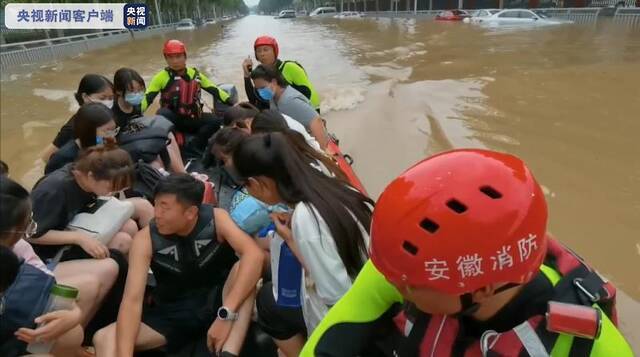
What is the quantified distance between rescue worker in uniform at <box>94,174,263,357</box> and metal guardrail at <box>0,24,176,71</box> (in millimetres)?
17276

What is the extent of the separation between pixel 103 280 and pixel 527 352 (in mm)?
2277

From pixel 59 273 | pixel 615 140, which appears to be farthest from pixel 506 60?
pixel 59 273

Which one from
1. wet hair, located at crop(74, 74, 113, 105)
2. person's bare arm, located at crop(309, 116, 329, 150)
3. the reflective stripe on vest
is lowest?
person's bare arm, located at crop(309, 116, 329, 150)

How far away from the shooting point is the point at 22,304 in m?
1.92

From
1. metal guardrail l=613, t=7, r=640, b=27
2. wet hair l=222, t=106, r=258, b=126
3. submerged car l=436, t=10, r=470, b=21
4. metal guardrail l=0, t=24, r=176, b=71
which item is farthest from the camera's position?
submerged car l=436, t=10, r=470, b=21

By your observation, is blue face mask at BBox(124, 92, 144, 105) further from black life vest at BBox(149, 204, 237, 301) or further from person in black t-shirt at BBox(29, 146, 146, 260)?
black life vest at BBox(149, 204, 237, 301)

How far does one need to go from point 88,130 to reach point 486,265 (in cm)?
316

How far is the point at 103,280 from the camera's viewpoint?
2604 mm

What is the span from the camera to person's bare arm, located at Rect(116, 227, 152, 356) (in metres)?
2.29

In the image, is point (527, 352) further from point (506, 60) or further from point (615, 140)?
point (506, 60)

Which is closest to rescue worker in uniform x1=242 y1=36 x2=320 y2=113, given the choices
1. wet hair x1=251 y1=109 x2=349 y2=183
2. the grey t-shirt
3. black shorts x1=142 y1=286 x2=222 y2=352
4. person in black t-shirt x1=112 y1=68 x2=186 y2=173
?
Answer: the grey t-shirt

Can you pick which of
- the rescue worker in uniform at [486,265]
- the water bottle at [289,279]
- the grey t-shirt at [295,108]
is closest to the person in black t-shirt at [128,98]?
the grey t-shirt at [295,108]

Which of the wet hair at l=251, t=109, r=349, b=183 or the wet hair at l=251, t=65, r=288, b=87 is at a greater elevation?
the wet hair at l=251, t=65, r=288, b=87

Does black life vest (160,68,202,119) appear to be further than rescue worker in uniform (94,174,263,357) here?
Yes
